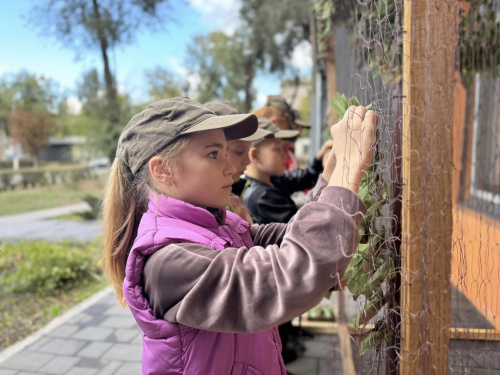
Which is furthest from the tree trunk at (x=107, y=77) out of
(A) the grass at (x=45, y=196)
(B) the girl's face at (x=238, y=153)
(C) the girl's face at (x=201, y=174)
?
(C) the girl's face at (x=201, y=174)

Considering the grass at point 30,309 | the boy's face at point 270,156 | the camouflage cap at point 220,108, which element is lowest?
the grass at point 30,309

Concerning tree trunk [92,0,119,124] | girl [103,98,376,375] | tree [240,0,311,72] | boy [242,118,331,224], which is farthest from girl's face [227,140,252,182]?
tree [240,0,311,72]

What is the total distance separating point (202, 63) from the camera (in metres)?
22.6

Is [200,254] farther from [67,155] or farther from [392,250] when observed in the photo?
[67,155]

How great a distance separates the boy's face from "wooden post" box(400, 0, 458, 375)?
1.57 m

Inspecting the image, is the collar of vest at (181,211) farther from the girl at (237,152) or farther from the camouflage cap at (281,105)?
the camouflage cap at (281,105)

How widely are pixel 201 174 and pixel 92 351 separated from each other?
3127mm

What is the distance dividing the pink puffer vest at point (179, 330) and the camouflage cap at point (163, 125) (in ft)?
0.41

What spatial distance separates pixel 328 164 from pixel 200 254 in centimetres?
50

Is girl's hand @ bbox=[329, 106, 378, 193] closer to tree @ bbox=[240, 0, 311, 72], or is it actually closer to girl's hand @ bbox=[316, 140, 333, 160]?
girl's hand @ bbox=[316, 140, 333, 160]

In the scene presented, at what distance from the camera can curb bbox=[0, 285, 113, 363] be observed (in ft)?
12.2

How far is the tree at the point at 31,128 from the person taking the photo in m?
19.8

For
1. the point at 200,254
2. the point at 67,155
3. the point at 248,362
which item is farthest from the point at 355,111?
the point at 67,155

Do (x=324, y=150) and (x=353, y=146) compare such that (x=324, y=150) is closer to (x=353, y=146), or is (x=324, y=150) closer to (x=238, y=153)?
(x=238, y=153)
